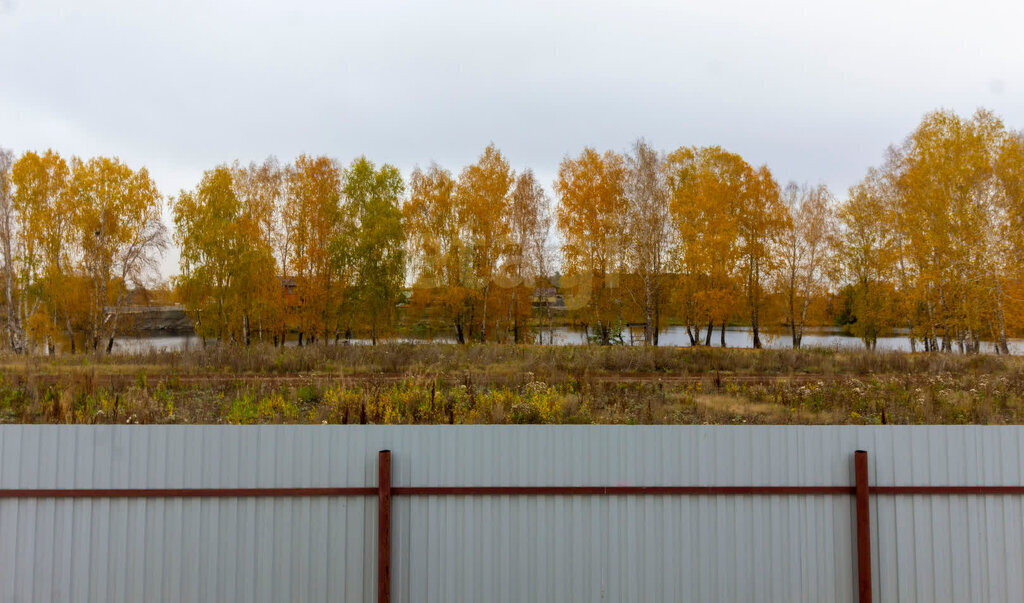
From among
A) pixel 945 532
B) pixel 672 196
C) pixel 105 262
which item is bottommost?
pixel 945 532

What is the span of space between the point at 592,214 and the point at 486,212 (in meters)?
3.95

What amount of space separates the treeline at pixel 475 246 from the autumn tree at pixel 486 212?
69 millimetres

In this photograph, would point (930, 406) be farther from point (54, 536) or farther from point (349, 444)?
point (54, 536)

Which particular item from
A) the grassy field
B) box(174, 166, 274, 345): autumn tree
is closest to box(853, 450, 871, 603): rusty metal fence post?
the grassy field

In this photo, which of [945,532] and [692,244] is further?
[692,244]

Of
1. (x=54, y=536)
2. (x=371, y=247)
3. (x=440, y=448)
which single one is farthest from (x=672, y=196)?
(x=54, y=536)

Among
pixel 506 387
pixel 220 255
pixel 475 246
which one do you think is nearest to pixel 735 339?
pixel 475 246

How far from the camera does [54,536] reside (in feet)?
12.4

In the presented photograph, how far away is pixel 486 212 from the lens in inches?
808

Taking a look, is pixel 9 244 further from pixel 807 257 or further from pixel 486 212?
pixel 807 257

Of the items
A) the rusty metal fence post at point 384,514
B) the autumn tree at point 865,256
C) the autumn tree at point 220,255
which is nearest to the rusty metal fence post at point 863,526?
the rusty metal fence post at point 384,514

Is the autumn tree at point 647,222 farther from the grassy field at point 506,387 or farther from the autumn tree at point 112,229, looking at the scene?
the autumn tree at point 112,229

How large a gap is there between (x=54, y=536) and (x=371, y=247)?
17.9 meters

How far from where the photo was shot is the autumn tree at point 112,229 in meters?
19.6
